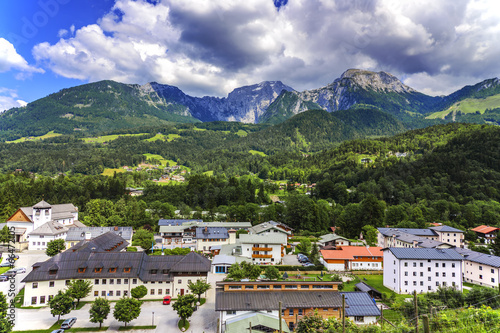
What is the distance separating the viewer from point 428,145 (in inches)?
6634

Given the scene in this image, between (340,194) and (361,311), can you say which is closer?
(361,311)

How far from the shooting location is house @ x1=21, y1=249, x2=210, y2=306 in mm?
39938

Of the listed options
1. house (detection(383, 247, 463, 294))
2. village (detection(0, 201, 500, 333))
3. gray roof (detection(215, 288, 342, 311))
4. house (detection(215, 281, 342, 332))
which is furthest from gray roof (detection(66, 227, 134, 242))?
house (detection(383, 247, 463, 294))

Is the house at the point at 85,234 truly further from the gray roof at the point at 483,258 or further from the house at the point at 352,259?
the gray roof at the point at 483,258

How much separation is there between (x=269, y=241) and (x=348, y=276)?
16.8 meters

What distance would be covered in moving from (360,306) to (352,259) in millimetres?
24860

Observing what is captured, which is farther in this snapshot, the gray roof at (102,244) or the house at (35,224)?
the house at (35,224)

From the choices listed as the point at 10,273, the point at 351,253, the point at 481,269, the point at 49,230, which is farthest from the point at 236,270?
the point at 49,230

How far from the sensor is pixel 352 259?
196ft

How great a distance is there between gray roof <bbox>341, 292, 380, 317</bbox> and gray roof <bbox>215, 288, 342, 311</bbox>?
1.35 metres

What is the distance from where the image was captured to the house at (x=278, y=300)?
112 feet

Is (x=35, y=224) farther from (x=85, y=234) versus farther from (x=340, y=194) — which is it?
(x=340, y=194)

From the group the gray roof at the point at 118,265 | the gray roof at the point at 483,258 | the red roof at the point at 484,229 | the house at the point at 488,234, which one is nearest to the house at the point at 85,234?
the gray roof at the point at 118,265

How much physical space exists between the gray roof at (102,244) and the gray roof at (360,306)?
3822 cm
